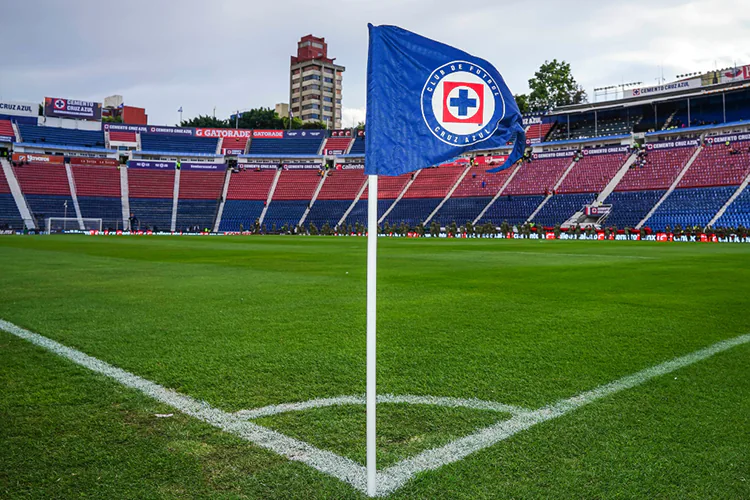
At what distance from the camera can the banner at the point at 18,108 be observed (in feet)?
233

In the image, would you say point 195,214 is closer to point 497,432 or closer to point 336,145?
point 336,145

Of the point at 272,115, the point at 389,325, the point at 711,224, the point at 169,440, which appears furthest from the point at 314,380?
the point at 272,115

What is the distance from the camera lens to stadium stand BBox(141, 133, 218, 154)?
250ft

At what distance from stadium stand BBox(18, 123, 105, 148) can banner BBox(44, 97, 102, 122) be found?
224cm

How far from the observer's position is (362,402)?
12.9 feet

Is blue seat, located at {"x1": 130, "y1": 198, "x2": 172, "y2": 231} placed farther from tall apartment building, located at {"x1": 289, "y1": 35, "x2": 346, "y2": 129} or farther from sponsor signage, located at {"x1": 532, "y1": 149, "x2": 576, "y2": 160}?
tall apartment building, located at {"x1": 289, "y1": 35, "x2": 346, "y2": 129}

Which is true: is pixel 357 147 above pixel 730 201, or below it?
above

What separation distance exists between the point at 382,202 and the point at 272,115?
41.2 meters

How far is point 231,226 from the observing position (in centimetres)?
6875

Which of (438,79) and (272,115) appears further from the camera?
(272,115)

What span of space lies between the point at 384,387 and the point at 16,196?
7033cm

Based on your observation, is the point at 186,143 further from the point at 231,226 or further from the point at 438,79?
the point at 438,79

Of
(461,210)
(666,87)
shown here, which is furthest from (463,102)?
(666,87)

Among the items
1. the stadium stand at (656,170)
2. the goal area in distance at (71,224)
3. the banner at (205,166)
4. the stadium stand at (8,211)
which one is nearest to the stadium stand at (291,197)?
the banner at (205,166)
